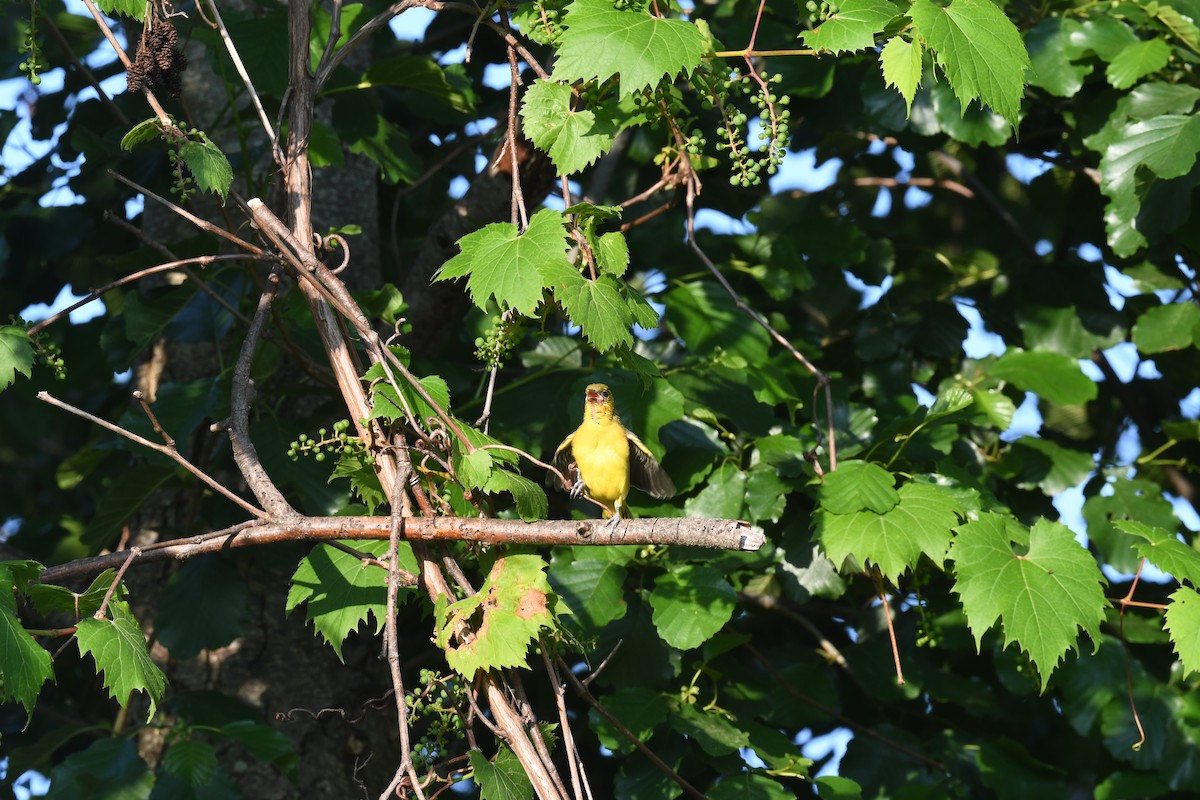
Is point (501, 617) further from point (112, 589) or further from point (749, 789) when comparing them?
point (749, 789)

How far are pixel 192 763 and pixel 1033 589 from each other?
2044 millimetres

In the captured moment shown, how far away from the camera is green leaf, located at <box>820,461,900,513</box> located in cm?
286

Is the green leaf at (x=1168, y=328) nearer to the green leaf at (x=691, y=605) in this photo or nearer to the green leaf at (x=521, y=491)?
the green leaf at (x=691, y=605)

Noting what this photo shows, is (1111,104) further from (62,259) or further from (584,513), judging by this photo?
(62,259)

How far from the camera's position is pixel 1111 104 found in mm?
3842

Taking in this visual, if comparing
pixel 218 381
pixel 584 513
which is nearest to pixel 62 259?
pixel 218 381

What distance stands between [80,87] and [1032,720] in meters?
4.24

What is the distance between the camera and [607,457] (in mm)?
2910

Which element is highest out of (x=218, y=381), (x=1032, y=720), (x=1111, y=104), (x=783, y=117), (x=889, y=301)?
(x=783, y=117)

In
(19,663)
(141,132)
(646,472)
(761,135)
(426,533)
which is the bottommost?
(646,472)

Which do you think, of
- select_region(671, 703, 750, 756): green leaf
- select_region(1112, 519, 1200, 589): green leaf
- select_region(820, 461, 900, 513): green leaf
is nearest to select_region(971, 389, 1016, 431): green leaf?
select_region(1112, 519, 1200, 589): green leaf

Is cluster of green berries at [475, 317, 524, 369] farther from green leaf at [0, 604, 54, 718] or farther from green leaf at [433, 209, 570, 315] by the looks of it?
Answer: green leaf at [0, 604, 54, 718]

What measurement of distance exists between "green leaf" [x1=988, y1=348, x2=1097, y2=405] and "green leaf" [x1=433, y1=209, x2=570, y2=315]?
206 cm

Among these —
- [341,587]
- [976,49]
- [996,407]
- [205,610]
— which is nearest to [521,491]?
[341,587]
